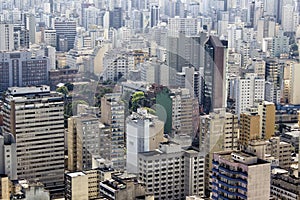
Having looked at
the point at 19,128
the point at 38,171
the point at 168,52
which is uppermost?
the point at 168,52

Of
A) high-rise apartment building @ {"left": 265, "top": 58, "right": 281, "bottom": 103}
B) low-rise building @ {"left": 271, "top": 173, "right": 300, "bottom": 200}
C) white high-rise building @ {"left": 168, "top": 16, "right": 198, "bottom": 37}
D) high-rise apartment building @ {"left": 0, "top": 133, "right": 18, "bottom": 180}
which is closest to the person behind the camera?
low-rise building @ {"left": 271, "top": 173, "right": 300, "bottom": 200}

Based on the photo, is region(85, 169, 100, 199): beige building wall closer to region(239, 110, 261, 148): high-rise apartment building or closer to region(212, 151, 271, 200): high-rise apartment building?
region(212, 151, 271, 200): high-rise apartment building

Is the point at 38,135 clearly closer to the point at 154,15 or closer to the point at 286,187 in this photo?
the point at 286,187

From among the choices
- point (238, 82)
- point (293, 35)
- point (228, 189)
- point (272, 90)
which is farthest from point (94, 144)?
point (293, 35)

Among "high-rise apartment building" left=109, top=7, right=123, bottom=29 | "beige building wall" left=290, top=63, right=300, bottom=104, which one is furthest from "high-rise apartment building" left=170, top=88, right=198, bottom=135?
"high-rise apartment building" left=109, top=7, right=123, bottom=29

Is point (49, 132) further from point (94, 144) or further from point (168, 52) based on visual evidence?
point (168, 52)

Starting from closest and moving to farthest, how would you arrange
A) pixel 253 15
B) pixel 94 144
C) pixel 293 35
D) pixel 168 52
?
pixel 94 144 → pixel 168 52 → pixel 293 35 → pixel 253 15

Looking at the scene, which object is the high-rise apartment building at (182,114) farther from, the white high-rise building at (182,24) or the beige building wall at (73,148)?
the white high-rise building at (182,24)
